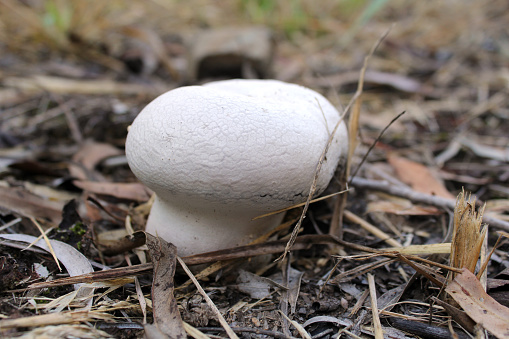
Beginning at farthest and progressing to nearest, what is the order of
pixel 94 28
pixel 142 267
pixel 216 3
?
1. pixel 216 3
2. pixel 94 28
3. pixel 142 267

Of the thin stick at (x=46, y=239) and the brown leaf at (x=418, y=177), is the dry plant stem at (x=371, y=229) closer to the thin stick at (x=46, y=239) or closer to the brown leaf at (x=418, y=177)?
the brown leaf at (x=418, y=177)

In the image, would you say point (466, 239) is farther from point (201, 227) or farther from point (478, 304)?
point (201, 227)

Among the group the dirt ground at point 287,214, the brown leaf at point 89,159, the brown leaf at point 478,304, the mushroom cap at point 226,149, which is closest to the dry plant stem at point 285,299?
the dirt ground at point 287,214

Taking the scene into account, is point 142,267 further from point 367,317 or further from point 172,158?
point 367,317

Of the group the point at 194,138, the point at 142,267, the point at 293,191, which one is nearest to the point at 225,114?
the point at 194,138

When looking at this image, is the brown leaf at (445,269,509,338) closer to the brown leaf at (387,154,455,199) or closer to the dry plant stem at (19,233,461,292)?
the dry plant stem at (19,233,461,292)

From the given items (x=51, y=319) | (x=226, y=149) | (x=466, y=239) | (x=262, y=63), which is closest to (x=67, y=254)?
(x=51, y=319)
